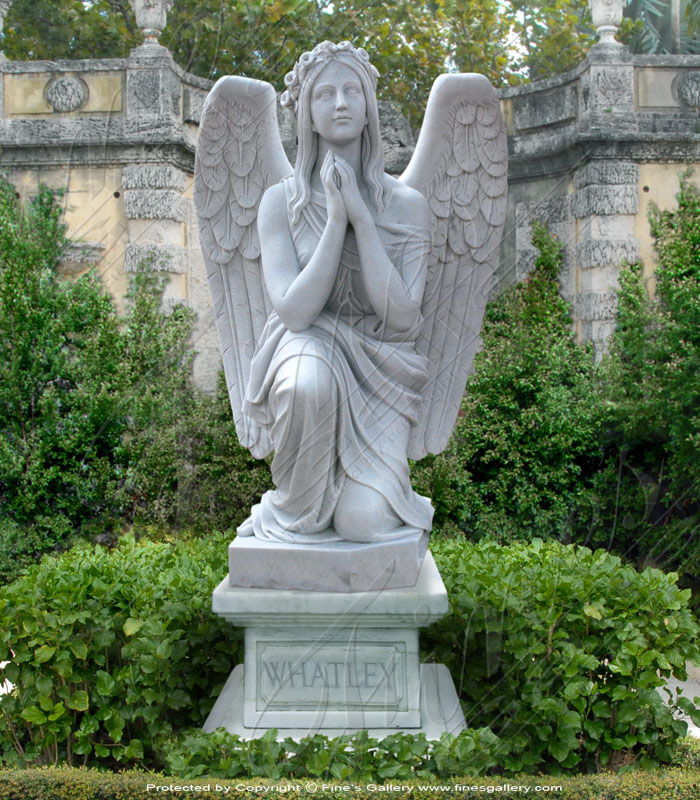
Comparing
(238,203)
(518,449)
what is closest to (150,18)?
(518,449)

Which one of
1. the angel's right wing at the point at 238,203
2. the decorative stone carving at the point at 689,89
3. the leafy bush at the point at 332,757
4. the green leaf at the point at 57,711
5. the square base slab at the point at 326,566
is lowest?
the leafy bush at the point at 332,757

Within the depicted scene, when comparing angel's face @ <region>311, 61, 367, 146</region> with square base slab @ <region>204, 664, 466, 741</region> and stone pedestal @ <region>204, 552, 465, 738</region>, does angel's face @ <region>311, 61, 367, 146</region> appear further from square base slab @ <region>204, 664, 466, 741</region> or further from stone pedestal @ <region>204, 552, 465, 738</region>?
square base slab @ <region>204, 664, 466, 741</region>

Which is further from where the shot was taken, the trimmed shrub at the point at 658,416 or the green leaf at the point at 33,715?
the trimmed shrub at the point at 658,416

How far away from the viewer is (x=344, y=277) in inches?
141

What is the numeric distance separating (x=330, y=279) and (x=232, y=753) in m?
1.74

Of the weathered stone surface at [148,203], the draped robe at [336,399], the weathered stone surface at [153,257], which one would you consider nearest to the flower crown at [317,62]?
the draped robe at [336,399]

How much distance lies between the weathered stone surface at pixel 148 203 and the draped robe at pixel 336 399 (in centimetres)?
543

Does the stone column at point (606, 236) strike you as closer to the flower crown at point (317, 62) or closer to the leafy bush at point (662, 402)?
the leafy bush at point (662, 402)

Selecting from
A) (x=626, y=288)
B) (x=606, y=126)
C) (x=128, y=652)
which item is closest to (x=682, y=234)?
(x=626, y=288)

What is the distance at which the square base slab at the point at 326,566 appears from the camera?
3.28 metres

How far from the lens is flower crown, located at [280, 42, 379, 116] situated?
11.2ft

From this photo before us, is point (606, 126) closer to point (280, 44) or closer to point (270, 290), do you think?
point (280, 44)

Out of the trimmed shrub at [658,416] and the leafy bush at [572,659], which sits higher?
the trimmed shrub at [658,416]

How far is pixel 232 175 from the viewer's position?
3.88 meters
